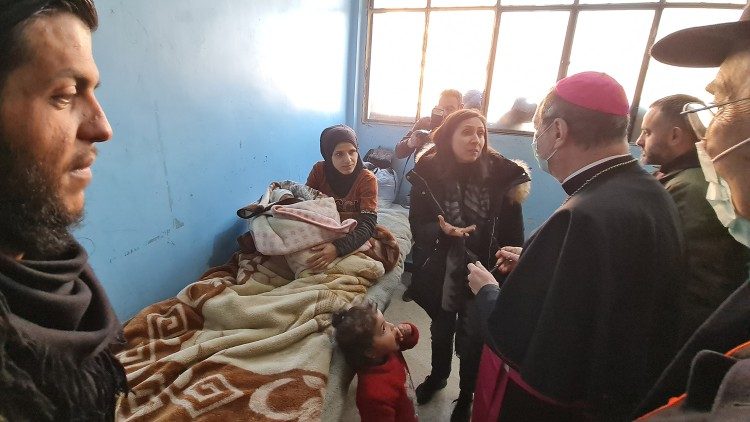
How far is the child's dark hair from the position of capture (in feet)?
4.71

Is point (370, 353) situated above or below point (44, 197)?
below

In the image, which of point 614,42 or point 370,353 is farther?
point 614,42

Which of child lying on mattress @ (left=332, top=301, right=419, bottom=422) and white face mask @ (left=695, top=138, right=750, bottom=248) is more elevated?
white face mask @ (left=695, top=138, right=750, bottom=248)

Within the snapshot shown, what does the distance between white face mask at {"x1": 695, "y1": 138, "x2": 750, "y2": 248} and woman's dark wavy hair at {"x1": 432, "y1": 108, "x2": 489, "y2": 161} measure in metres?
1.03

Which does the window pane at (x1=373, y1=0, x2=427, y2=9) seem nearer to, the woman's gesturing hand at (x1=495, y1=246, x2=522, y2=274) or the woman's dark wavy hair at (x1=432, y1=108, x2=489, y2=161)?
the woman's dark wavy hair at (x1=432, y1=108, x2=489, y2=161)

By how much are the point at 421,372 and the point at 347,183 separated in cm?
139

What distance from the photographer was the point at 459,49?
3855 millimetres

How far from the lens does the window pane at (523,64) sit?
354cm

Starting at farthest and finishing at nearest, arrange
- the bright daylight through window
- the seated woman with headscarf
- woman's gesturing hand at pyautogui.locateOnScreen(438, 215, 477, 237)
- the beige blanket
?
the bright daylight through window, the seated woman with headscarf, woman's gesturing hand at pyautogui.locateOnScreen(438, 215, 477, 237), the beige blanket

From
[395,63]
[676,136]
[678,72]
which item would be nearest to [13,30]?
[676,136]

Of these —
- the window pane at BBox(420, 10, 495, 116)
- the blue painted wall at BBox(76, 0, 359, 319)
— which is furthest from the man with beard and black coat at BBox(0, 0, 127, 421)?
the window pane at BBox(420, 10, 495, 116)

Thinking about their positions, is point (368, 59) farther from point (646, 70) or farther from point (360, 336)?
point (360, 336)

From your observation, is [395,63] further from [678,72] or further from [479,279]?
[479,279]

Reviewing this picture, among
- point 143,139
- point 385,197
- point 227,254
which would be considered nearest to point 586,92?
point 143,139
